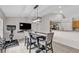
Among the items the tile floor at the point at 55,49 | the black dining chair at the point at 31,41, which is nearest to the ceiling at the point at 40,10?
the black dining chair at the point at 31,41

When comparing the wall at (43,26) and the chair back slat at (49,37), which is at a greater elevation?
the wall at (43,26)

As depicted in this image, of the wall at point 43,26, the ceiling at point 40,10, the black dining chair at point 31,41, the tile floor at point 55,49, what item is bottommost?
the tile floor at point 55,49

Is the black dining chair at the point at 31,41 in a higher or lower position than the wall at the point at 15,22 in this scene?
lower

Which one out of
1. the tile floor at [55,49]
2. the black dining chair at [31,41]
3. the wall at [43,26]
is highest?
the wall at [43,26]

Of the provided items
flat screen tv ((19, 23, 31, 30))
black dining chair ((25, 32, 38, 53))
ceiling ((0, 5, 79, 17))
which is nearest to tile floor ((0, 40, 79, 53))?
black dining chair ((25, 32, 38, 53))

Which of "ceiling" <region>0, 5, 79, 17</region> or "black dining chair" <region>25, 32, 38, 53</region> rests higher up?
"ceiling" <region>0, 5, 79, 17</region>

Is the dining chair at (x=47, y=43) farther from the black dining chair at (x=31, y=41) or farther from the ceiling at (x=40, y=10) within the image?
the ceiling at (x=40, y=10)

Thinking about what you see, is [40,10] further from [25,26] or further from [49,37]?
[49,37]

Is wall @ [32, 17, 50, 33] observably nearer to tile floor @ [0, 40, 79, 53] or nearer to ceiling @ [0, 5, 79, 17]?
ceiling @ [0, 5, 79, 17]

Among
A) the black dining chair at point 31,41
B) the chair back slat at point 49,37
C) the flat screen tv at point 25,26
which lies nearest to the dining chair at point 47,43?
the chair back slat at point 49,37

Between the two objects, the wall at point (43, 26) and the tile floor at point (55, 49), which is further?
the wall at point (43, 26)

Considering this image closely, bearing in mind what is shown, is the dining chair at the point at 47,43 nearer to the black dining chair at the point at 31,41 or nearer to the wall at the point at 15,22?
the black dining chair at the point at 31,41
